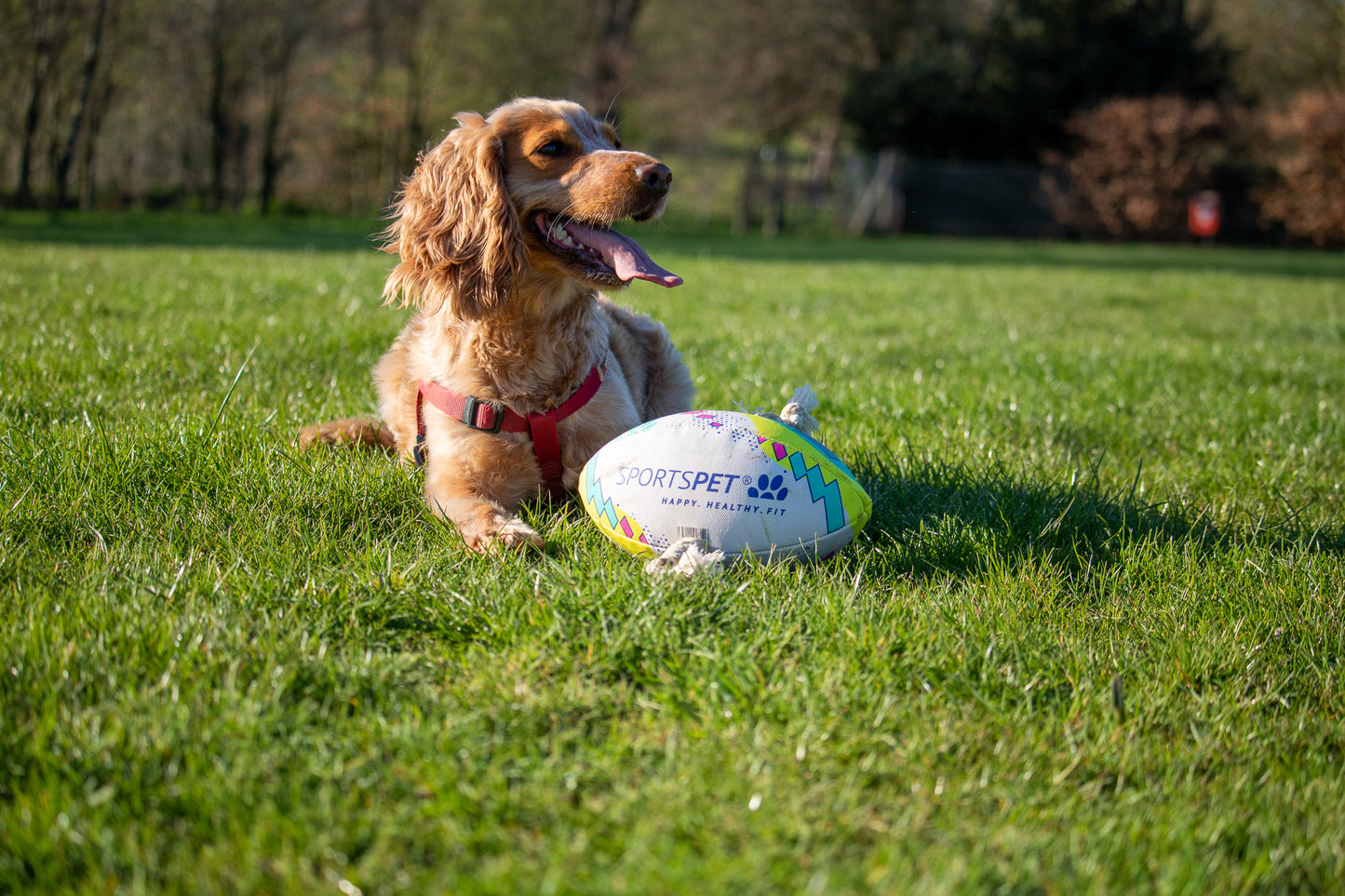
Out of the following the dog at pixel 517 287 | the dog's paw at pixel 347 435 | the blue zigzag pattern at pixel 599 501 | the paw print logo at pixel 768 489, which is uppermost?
the dog at pixel 517 287

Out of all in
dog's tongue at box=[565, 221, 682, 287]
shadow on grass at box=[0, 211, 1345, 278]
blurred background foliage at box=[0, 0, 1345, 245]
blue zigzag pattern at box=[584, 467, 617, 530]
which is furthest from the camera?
blurred background foliage at box=[0, 0, 1345, 245]

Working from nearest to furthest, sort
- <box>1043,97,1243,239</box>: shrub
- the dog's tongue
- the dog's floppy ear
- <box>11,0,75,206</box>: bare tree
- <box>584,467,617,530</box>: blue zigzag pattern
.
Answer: <box>584,467,617,530</box>: blue zigzag pattern, the dog's tongue, the dog's floppy ear, <box>11,0,75,206</box>: bare tree, <box>1043,97,1243,239</box>: shrub

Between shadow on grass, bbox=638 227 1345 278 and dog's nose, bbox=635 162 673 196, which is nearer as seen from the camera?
dog's nose, bbox=635 162 673 196

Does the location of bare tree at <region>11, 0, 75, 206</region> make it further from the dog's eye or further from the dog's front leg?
the dog's front leg

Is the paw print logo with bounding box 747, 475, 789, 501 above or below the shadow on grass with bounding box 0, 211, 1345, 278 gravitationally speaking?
below

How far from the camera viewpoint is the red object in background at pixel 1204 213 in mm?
25203

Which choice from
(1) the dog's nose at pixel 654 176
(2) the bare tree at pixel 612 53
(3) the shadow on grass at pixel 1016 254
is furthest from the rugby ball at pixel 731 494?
(2) the bare tree at pixel 612 53

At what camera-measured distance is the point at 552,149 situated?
11.3 ft

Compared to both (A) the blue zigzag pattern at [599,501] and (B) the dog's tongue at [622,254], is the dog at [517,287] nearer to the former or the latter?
(B) the dog's tongue at [622,254]

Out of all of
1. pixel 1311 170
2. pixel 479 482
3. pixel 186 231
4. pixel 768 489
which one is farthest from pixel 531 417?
pixel 1311 170

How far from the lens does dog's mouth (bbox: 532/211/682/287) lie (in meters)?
3.13

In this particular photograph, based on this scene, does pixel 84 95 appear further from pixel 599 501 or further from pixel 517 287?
pixel 599 501

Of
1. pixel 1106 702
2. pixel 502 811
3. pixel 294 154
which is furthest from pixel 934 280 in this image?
pixel 294 154

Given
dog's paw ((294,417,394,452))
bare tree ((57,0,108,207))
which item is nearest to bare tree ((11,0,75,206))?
bare tree ((57,0,108,207))
